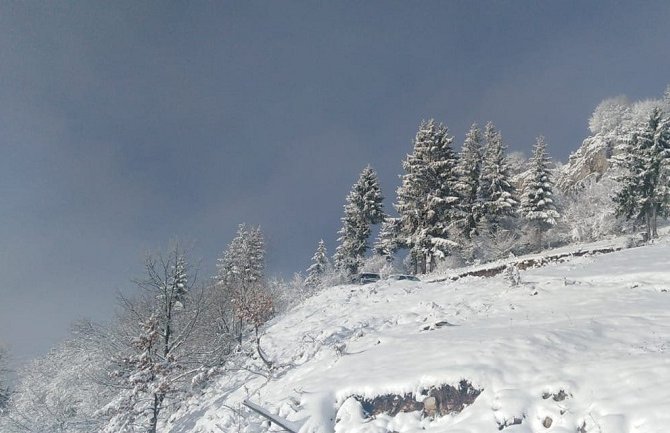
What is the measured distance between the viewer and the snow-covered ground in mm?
6551

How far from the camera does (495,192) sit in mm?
38812

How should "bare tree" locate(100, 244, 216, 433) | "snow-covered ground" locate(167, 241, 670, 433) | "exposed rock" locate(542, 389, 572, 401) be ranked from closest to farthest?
"snow-covered ground" locate(167, 241, 670, 433), "exposed rock" locate(542, 389, 572, 401), "bare tree" locate(100, 244, 216, 433)

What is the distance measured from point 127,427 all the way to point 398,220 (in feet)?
96.3

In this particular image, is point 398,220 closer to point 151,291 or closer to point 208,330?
point 208,330

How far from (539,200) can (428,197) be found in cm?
1083

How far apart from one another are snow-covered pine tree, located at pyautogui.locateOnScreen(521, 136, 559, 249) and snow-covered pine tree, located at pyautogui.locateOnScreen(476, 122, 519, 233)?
122 cm

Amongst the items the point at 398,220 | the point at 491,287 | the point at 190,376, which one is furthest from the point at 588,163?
the point at 190,376

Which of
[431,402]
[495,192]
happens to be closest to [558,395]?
[431,402]

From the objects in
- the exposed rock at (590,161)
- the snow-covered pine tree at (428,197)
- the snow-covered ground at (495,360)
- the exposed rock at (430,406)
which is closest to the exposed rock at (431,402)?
the exposed rock at (430,406)

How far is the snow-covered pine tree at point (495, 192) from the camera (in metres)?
37.9

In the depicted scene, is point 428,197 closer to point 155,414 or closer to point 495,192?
point 495,192

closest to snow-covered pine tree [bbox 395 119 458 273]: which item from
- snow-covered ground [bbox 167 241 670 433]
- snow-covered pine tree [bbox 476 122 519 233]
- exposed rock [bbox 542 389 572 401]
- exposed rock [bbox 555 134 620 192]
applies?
snow-covered pine tree [bbox 476 122 519 233]

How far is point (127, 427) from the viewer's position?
1416 cm

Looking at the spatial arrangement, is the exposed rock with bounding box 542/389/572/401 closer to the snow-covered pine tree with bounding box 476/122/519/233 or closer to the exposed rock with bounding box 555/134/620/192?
the snow-covered pine tree with bounding box 476/122/519/233
